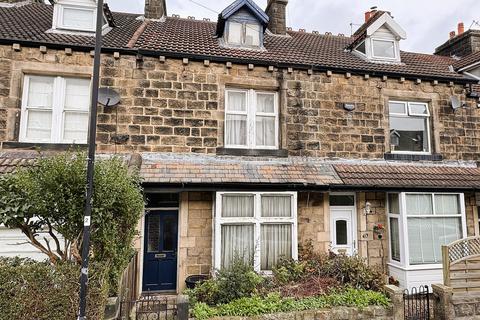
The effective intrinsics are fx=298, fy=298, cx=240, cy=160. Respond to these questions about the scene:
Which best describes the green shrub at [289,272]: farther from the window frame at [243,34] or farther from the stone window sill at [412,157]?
the window frame at [243,34]

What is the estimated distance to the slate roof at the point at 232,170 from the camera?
7527 mm

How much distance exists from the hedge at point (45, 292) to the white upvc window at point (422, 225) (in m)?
7.74

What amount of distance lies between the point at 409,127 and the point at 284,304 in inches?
296

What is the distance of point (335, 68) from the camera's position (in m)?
9.47

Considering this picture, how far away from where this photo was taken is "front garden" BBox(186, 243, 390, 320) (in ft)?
19.4

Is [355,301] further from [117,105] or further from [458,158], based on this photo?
[117,105]

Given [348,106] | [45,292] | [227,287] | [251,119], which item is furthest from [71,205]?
[348,106]

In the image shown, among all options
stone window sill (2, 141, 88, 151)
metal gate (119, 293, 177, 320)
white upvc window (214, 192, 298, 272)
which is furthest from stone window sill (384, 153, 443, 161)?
stone window sill (2, 141, 88, 151)

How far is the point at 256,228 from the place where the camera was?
7.88 meters

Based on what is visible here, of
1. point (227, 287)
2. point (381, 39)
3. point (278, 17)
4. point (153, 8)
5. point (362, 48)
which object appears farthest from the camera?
point (278, 17)

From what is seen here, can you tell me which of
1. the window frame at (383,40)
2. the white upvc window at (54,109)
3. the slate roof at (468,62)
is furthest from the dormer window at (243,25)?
the slate roof at (468,62)

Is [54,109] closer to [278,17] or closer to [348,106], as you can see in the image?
[348,106]

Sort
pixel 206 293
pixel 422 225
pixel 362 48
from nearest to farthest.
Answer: pixel 206 293, pixel 422 225, pixel 362 48

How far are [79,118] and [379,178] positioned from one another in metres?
8.63
